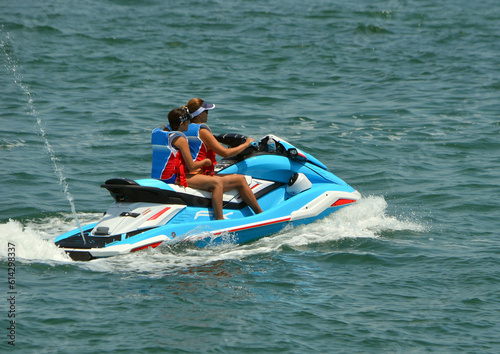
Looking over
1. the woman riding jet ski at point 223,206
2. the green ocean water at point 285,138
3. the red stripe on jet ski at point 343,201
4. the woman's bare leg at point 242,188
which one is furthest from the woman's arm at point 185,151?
the red stripe on jet ski at point 343,201

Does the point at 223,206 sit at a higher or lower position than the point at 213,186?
lower

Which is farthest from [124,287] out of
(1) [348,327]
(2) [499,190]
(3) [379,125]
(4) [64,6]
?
(4) [64,6]

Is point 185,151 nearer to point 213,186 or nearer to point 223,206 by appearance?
point 213,186

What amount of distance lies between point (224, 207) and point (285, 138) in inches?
244

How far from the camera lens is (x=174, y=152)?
9.16 m

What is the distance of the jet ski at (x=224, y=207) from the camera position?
8734 millimetres

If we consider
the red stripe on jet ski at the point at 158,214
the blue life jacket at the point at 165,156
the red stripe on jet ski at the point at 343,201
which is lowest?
the red stripe on jet ski at the point at 343,201

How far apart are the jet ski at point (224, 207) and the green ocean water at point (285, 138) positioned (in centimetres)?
19

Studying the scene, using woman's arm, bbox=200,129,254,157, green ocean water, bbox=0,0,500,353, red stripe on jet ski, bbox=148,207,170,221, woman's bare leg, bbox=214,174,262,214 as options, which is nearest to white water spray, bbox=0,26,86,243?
green ocean water, bbox=0,0,500,353

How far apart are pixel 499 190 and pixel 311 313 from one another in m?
6.43

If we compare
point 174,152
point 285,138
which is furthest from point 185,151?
point 285,138

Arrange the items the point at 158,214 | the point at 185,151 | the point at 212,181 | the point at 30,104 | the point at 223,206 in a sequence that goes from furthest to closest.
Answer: the point at 30,104
the point at 223,206
the point at 212,181
the point at 185,151
the point at 158,214

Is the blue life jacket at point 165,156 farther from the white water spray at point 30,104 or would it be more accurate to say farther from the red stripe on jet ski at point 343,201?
the red stripe on jet ski at point 343,201

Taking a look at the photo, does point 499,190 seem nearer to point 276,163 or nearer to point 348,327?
point 276,163
